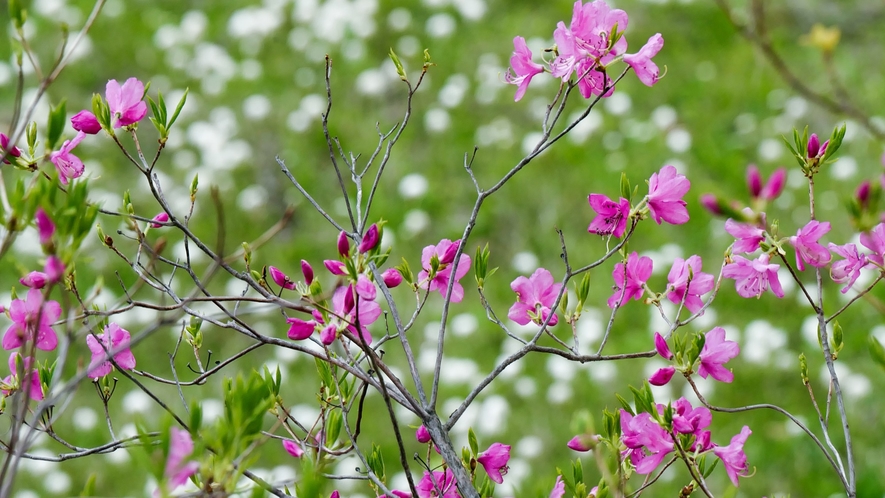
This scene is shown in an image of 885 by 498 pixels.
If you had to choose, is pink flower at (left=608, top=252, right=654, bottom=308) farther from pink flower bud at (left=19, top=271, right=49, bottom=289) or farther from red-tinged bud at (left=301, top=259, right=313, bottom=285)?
pink flower bud at (left=19, top=271, right=49, bottom=289)

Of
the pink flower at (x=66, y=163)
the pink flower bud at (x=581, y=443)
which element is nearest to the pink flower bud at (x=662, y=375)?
the pink flower bud at (x=581, y=443)

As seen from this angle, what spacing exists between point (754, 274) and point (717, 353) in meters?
0.13

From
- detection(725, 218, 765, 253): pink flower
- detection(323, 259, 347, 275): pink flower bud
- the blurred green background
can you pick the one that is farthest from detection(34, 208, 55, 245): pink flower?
the blurred green background

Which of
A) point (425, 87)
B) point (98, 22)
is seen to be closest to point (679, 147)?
point (425, 87)

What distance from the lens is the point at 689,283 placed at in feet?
3.94

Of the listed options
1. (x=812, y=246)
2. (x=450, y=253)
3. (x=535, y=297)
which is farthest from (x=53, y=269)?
(x=812, y=246)

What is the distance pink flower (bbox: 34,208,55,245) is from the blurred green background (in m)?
1.73

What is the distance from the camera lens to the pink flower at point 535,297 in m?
1.24

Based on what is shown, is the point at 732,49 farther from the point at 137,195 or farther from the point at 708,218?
the point at 137,195

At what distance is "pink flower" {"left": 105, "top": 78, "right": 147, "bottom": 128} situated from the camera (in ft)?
3.91

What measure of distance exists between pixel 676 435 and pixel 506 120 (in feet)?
11.8

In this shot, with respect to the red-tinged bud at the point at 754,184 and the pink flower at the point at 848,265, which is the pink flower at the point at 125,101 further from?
the pink flower at the point at 848,265

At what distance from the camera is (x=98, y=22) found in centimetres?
527

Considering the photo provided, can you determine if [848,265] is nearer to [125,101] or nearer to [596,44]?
[596,44]
